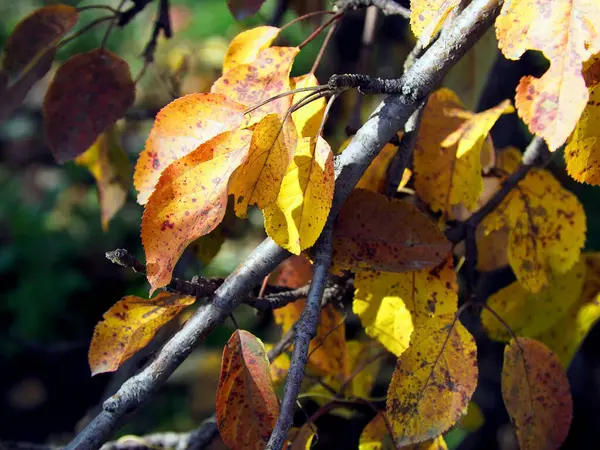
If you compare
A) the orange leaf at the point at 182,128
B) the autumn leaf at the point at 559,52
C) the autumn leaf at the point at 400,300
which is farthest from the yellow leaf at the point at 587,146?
the orange leaf at the point at 182,128

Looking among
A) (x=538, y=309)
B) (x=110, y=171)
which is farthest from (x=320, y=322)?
(x=110, y=171)

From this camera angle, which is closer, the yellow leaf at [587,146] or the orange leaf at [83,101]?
the yellow leaf at [587,146]

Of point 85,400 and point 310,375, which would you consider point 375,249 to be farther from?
point 85,400

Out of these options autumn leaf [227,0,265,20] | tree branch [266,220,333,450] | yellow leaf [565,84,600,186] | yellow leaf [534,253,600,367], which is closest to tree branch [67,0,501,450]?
tree branch [266,220,333,450]

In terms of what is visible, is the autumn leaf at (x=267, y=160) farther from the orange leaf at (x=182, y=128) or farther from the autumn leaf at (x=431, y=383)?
the autumn leaf at (x=431, y=383)

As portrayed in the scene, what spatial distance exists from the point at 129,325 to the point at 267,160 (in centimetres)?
24

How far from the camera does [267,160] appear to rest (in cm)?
56

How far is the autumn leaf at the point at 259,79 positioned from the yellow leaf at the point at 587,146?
10.4 inches

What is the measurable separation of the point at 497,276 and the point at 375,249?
81cm

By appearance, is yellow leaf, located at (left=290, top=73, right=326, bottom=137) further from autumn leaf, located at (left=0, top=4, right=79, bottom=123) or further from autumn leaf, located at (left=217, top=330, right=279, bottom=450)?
autumn leaf, located at (left=0, top=4, right=79, bottom=123)

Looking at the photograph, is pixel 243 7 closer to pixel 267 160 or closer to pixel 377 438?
pixel 267 160

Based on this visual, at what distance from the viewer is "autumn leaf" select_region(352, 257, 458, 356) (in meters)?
0.70

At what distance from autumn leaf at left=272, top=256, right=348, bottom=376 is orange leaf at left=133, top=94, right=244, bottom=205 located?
27 cm

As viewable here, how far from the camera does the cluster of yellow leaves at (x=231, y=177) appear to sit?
0.55 meters
